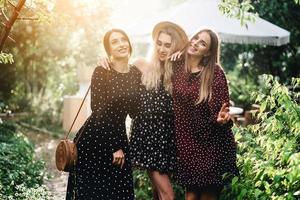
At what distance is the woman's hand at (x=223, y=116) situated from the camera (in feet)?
14.7

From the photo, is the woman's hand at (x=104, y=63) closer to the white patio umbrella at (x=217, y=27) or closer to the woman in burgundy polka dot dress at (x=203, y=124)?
the woman in burgundy polka dot dress at (x=203, y=124)

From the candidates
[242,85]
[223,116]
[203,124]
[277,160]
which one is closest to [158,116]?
[203,124]

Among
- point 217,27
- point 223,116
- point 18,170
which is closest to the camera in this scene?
point 223,116

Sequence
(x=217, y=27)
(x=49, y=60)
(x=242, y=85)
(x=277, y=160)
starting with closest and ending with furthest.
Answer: (x=277, y=160)
(x=217, y=27)
(x=49, y=60)
(x=242, y=85)

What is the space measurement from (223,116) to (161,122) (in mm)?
630

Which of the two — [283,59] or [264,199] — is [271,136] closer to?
[264,199]

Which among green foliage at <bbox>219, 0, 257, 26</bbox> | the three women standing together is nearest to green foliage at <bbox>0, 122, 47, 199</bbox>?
the three women standing together

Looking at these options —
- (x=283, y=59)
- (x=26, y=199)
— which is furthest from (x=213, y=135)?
(x=283, y=59)

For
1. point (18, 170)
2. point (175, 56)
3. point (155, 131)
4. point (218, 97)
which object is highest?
point (175, 56)

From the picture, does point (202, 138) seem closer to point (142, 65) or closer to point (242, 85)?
point (142, 65)

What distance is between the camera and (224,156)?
4695 mm

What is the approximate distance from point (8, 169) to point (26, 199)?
4.70ft

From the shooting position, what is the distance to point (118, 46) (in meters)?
4.84

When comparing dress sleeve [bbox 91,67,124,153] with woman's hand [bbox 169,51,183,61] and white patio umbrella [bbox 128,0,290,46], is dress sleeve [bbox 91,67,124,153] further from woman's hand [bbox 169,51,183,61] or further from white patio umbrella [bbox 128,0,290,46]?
white patio umbrella [bbox 128,0,290,46]
